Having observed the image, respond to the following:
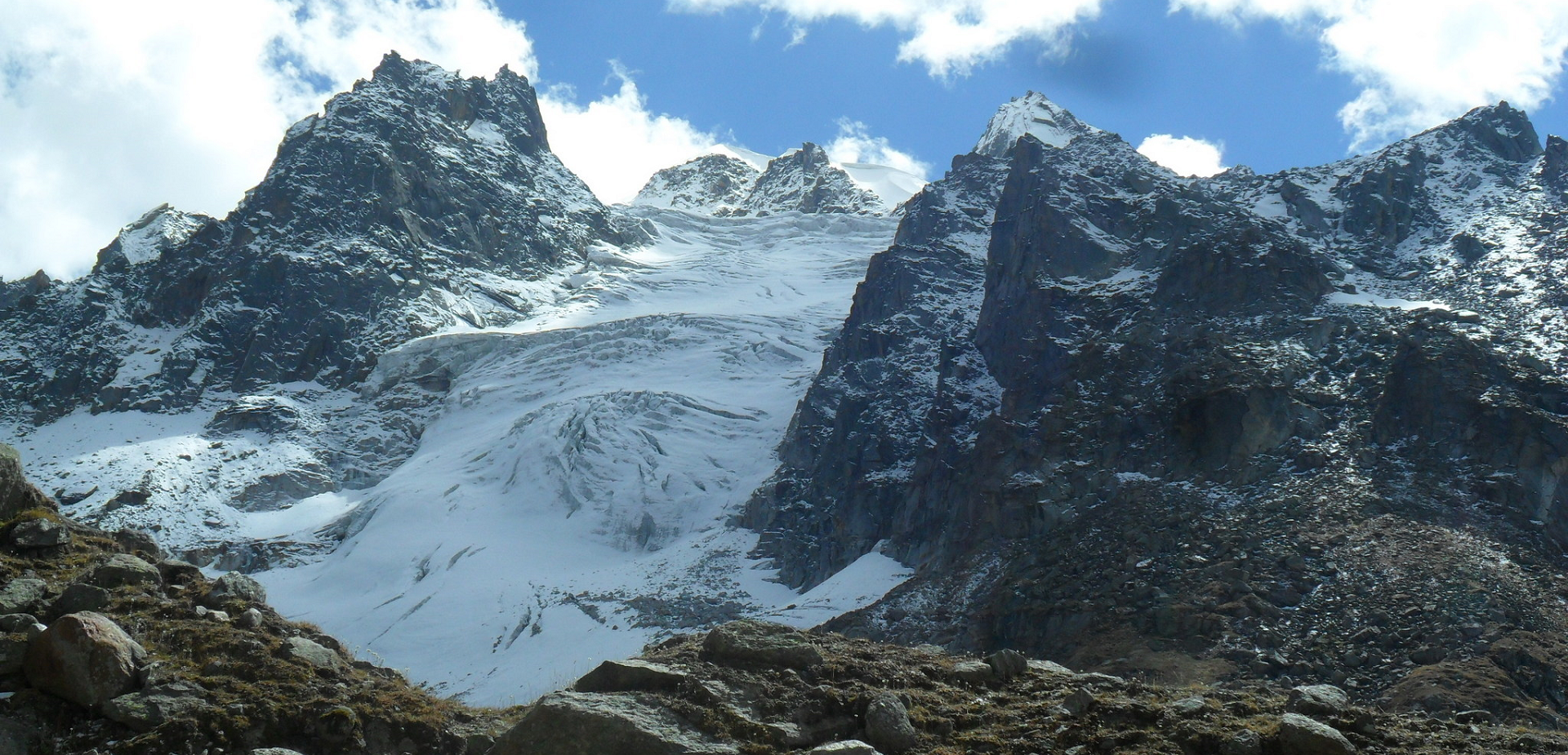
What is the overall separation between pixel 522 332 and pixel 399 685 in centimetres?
12243

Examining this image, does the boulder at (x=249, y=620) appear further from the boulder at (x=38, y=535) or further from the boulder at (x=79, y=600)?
the boulder at (x=38, y=535)

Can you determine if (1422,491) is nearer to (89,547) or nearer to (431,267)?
(89,547)

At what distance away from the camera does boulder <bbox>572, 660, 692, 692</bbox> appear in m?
12.3

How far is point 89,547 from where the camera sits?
1541cm

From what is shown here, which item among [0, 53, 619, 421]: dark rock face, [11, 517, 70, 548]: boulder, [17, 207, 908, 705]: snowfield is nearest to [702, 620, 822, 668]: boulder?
[11, 517, 70, 548]: boulder

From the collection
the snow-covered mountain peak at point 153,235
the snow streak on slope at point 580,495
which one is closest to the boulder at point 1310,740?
the snow streak on slope at point 580,495

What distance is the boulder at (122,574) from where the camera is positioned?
14.0 m

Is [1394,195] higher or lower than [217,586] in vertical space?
higher

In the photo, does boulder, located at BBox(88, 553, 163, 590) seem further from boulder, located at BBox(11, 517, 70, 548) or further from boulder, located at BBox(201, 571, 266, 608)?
boulder, located at BBox(11, 517, 70, 548)

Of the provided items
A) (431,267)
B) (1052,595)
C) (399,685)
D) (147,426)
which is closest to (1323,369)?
(1052,595)

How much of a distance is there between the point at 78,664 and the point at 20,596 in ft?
6.98

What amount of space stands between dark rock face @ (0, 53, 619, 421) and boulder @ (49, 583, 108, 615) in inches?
4954

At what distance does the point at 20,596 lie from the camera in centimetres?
1310

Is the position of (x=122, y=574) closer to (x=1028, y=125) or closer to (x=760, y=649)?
(x=760, y=649)
